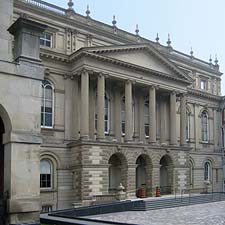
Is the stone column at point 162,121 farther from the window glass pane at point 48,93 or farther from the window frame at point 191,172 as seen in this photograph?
the window glass pane at point 48,93

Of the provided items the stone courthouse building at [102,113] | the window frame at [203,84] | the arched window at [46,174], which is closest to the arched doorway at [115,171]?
the stone courthouse building at [102,113]

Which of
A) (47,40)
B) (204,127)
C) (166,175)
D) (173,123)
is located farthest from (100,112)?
(204,127)

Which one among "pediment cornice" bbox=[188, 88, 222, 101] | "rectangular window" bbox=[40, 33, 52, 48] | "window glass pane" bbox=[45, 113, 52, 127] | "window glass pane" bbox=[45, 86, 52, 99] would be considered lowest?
"window glass pane" bbox=[45, 113, 52, 127]

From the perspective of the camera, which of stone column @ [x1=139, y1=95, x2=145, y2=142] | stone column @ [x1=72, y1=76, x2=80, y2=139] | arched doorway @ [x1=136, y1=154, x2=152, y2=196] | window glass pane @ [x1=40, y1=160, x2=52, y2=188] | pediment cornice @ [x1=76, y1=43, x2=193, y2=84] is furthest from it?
stone column @ [x1=139, y1=95, x2=145, y2=142]

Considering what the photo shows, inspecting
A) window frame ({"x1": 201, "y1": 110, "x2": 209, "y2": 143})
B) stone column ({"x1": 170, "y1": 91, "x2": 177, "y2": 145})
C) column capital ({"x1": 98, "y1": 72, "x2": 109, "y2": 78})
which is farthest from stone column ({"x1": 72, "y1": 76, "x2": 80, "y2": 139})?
window frame ({"x1": 201, "y1": 110, "x2": 209, "y2": 143})

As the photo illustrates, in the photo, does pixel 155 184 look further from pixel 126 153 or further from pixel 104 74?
pixel 104 74

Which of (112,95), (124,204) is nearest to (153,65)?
(112,95)

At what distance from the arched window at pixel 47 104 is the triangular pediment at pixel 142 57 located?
465 cm

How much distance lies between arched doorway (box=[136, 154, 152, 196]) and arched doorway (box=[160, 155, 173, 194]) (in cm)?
238

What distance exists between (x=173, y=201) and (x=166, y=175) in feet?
30.3

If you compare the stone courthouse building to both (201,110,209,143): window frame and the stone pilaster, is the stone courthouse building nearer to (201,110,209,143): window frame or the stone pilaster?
(201,110,209,143): window frame

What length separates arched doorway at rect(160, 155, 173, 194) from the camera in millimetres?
41000

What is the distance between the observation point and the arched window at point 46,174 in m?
33.7

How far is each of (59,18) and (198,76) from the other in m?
21.8
